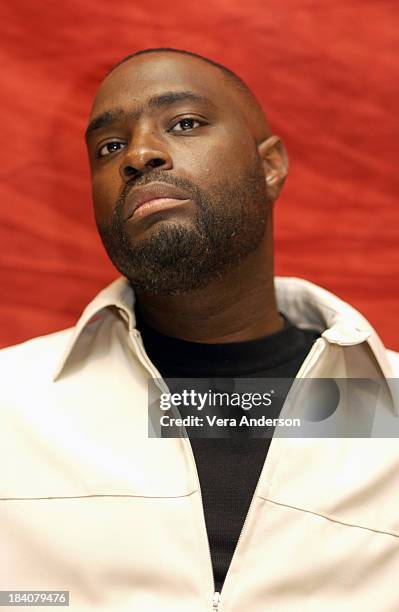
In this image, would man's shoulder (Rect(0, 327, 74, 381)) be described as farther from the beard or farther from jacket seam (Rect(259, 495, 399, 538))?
jacket seam (Rect(259, 495, 399, 538))

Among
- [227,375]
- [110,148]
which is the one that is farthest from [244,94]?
[227,375]

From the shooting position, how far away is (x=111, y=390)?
114 cm

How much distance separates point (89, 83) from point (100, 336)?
0.57 meters

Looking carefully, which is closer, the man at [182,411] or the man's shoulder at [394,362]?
the man at [182,411]

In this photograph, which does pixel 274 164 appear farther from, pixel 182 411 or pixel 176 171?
pixel 182 411

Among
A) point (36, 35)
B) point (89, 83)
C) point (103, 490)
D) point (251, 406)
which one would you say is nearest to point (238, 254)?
point (251, 406)

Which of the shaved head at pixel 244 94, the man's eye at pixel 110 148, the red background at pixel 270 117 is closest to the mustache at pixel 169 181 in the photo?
the man's eye at pixel 110 148

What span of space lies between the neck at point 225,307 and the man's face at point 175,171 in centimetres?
5

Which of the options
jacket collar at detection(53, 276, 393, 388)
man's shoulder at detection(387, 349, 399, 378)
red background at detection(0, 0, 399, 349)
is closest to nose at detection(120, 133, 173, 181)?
jacket collar at detection(53, 276, 393, 388)

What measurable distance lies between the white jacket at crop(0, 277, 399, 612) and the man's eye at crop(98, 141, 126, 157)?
32 cm

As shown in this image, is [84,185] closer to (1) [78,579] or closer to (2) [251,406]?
(2) [251,406]

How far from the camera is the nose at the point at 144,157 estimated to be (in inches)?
45.1

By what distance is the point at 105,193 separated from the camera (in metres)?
1.23

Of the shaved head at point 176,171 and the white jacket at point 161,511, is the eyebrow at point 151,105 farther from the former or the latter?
the white jacket at point 161,511
